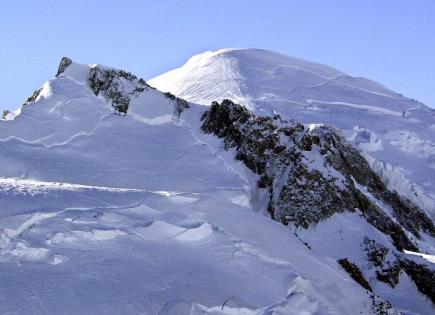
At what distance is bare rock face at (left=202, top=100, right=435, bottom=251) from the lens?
25.5 meters

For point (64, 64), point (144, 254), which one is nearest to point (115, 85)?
point (64, 64)

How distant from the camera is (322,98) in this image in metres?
59.3

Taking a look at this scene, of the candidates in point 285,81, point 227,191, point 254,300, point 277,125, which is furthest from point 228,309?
point 285,81

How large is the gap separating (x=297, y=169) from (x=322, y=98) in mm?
34265

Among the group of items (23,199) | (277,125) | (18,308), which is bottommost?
(18,308)

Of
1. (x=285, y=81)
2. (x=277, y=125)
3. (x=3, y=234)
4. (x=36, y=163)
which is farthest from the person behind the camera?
(x=285, y=81)

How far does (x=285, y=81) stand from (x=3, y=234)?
5038 cm

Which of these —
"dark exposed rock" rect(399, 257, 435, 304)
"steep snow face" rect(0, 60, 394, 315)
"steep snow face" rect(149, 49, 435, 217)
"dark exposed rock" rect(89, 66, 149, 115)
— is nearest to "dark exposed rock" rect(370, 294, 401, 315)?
"steep snow face" rect(0, 60, 394, 315)

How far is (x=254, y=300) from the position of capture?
522 inches

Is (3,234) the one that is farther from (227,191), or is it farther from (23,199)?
(227,191)

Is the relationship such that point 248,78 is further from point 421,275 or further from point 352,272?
point 352,272

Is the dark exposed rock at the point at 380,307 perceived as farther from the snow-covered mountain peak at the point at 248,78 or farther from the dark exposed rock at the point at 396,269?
the snow-covered mountain peak at the point at 248,78

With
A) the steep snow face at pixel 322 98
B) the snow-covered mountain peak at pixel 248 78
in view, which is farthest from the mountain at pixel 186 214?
the snow-covered mountain peak at pixel 248 78

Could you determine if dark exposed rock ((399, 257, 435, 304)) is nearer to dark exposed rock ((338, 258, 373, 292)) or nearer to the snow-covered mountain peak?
dark exposed rock ((338, 258, 373, 292))
